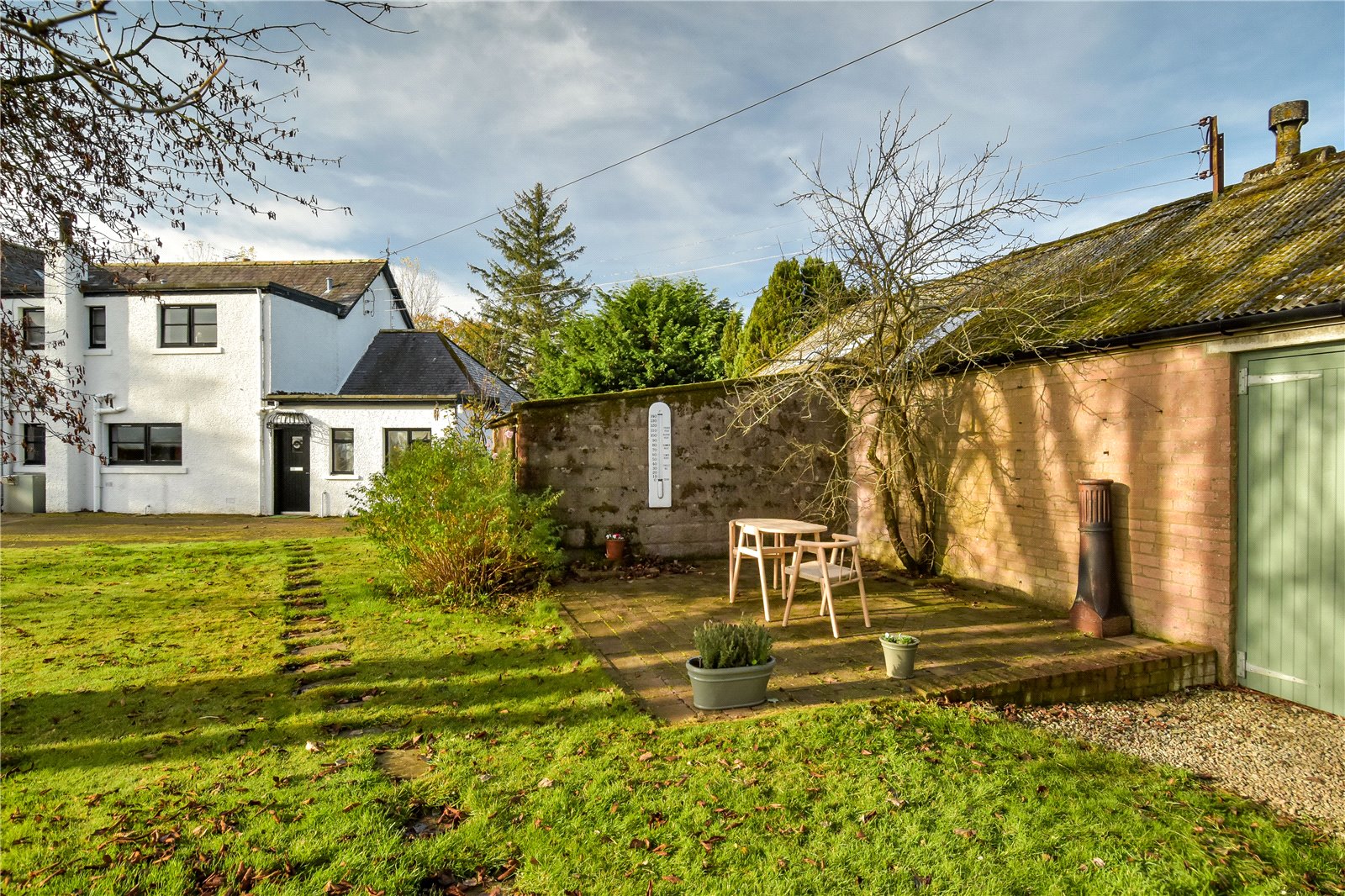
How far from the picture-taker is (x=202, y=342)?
17.3m

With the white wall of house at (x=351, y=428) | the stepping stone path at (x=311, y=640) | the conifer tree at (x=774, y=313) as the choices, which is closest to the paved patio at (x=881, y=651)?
the stepping stone path at (x=311, y=640)

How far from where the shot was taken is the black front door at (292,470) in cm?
1736

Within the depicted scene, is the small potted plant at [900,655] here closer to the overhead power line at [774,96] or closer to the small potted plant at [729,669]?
the small potted plant at [729,669]

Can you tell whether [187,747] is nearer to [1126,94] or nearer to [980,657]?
[980,657]

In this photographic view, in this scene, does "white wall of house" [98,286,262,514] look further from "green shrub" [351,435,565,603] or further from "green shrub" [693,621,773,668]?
"green shrub" [693,621,773,668]

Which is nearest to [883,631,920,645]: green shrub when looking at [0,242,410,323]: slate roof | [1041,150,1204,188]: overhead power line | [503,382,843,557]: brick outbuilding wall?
[503,382,843,557]: brick outbuilding wall

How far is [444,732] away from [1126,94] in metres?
10.3

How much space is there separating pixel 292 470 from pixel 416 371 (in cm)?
421

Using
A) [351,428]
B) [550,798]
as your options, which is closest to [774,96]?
[550,798]

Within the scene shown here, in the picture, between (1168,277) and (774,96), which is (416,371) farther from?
(1168,277)

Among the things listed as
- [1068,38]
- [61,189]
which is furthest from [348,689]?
[1068,38]

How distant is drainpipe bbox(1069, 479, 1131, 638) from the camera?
6156mm

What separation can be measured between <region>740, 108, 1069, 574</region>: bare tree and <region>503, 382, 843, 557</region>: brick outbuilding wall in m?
1.23

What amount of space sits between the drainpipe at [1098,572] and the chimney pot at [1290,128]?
534cm
